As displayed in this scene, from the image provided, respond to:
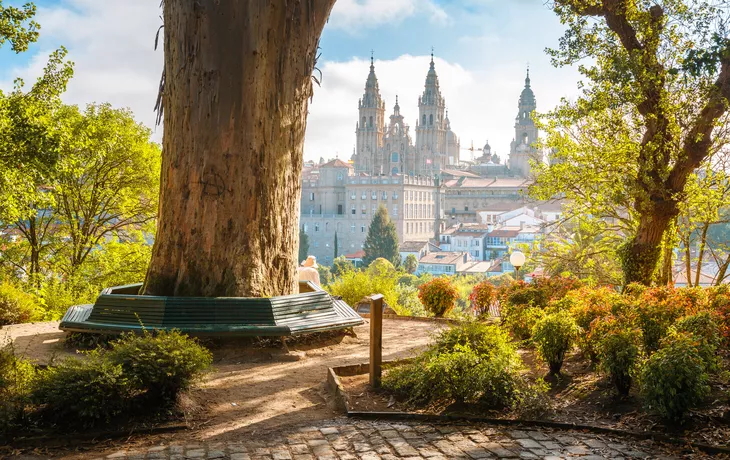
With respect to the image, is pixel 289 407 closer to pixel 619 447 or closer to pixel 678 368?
pixel 619 447

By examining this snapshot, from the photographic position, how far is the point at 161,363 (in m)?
4.24

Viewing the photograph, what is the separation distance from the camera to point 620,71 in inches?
319

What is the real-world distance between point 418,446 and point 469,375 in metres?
0.84

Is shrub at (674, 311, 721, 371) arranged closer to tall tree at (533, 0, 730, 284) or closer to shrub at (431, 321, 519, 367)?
shrub at (431, 321, 519, 367)

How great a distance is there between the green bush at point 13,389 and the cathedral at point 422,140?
97.1 m

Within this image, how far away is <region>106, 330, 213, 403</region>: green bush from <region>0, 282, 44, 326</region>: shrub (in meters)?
4.58

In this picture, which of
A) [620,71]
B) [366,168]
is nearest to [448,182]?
[366,168]

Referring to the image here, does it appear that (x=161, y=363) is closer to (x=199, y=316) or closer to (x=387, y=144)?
(x=199, y=316)

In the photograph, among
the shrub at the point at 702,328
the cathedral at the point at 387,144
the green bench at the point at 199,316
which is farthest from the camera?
the cathedral at the point at 387,144

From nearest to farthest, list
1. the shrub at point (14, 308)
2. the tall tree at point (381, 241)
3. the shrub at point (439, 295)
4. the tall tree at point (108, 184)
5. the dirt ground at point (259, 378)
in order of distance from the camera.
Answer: the dirt ground at point (259, 378), the shrub at point (14, 308), the shrub at point (439, 295), the tall tree at point (108, 184), the tall tree at point (381, 241)

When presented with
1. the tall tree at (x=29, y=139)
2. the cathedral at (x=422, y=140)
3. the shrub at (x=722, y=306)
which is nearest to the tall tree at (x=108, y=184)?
the tall tree at (x=29, y=139)

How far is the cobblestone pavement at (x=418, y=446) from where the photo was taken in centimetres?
364

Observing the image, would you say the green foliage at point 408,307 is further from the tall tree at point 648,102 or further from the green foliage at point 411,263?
the green foliage at point 411,263

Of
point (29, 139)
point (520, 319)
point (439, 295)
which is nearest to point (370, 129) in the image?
point (439, 295)
